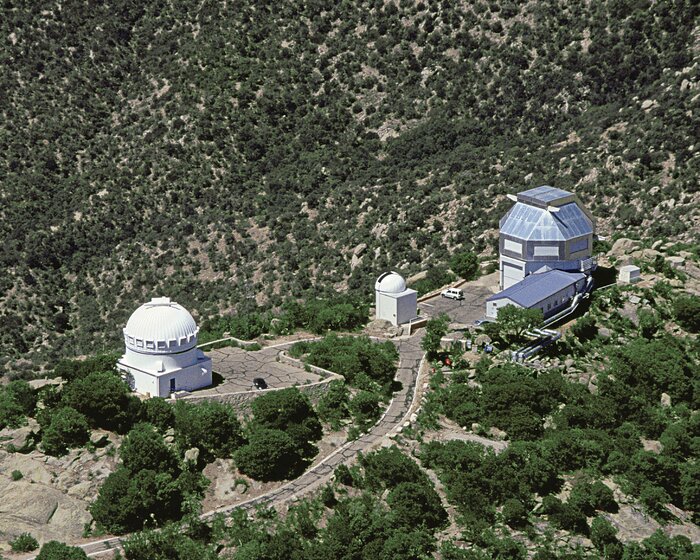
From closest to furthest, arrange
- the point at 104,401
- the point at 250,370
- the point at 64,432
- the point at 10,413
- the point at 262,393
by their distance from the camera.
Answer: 1. the point at 64,432
2. the point at 104,401
3. the point at 10,413
4. the point at 262,393
5. the point at 250,370

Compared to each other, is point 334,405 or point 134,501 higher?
point 334,405

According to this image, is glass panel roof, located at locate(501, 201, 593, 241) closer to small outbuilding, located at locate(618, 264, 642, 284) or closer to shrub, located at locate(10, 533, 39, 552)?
small outbuilding, located at locate(618, 264, 642, 284)

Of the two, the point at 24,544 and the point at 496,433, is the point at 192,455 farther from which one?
the point at 496,433

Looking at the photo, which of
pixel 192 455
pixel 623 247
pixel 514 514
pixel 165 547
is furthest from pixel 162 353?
pixel 623 247

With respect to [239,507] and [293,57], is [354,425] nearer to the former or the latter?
[239,507]

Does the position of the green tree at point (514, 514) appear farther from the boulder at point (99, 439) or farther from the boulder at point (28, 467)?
the boulder at point (28, 467)

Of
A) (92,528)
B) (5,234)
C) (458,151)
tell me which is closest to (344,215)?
(458,151)

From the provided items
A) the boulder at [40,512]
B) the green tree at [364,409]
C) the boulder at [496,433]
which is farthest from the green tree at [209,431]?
the boulder at [496,433]
